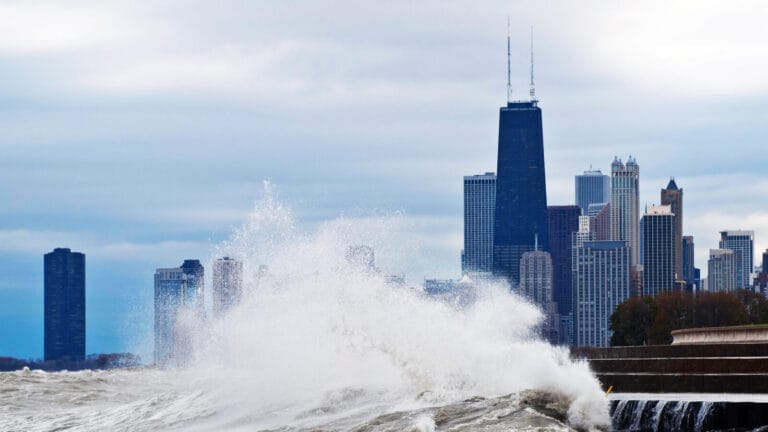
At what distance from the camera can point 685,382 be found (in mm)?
35781

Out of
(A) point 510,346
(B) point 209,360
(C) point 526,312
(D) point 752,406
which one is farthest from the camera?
(B) point 209,360

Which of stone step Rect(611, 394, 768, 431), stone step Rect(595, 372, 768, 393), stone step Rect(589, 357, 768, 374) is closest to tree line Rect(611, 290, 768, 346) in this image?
stone step Rect(589, 357, 768, 374)

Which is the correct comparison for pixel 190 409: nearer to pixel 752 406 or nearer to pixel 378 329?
pixel 378 329

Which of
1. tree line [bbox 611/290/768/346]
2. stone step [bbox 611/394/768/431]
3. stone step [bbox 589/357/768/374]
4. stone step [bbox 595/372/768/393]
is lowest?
tree line [bbox 611/290/768/346]

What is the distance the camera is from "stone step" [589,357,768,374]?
118ft

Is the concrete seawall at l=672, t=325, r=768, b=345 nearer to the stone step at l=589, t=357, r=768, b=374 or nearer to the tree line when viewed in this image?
the stone step at l=589, t=357, r=768, b=374

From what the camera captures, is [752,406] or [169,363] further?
[169,363]

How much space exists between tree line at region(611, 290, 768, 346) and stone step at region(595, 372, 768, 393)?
67.5m

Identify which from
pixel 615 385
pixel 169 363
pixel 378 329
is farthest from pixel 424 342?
pixel 169 363

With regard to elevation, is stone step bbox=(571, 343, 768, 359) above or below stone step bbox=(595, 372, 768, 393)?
above

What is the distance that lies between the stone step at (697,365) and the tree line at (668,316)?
214 ft

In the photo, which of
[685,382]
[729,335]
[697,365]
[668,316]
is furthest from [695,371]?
[668,316]

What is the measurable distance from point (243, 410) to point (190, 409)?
352cm

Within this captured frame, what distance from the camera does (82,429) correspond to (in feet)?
152
